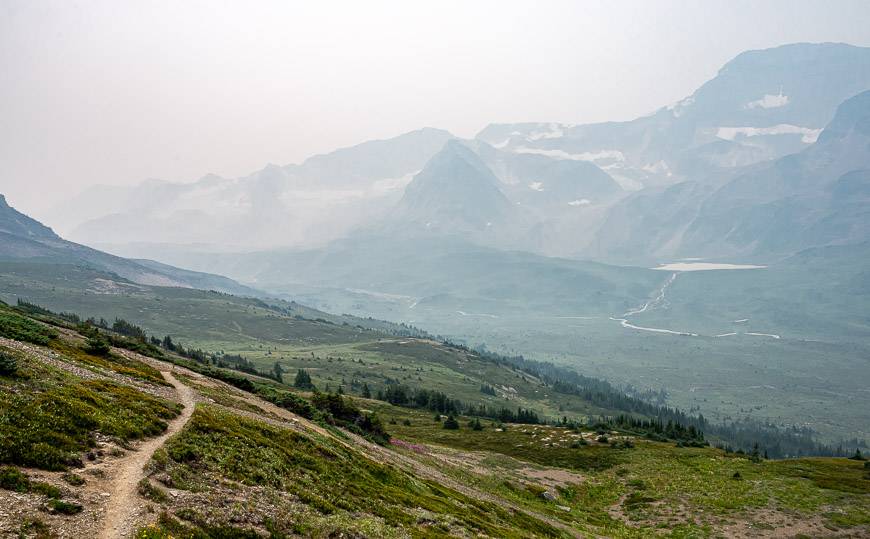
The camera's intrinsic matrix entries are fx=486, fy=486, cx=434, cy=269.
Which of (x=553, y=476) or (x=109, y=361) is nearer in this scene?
(x=109, y=361)

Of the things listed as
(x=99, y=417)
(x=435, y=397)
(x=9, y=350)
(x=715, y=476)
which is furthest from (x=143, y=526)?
(x=435, y=397)

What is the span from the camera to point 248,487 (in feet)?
89.9

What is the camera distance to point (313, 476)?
33.3 metres

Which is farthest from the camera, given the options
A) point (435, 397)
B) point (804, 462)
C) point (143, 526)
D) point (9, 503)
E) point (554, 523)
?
point (435, 397)

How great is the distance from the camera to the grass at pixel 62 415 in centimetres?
2295

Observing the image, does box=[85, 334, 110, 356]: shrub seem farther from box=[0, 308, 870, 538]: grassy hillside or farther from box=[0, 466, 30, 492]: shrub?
box=[0, 466, 30, 492]: shrub

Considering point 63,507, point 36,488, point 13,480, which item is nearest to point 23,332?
point 13,480

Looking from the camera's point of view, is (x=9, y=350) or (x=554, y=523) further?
(x=554, y=523)

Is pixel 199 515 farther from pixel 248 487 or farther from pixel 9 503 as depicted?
pixel 9 503

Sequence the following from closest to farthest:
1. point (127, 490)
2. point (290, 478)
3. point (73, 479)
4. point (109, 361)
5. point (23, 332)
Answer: point (73, 479) < point (127, 490) < point (290, 478) < point (23, 332) < point (109, 361)

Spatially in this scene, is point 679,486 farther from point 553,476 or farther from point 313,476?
point 313,476

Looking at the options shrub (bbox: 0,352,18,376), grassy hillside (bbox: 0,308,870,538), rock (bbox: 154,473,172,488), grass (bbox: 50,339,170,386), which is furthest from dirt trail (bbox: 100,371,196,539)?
grass (bbox: 50,339,170,386)

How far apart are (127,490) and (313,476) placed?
1270 cm

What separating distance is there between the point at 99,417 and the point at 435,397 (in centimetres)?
16326
